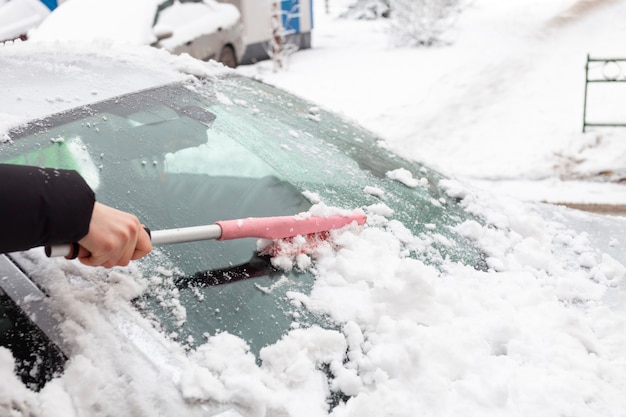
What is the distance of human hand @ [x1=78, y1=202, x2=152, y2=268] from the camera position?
1455mm

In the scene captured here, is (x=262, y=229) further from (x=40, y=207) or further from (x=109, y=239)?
(x=40, y=207)

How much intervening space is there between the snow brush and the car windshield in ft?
0.17

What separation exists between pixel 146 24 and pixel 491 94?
17.3ft

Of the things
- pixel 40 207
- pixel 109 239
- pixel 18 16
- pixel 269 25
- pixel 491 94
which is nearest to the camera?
pixel 40 207

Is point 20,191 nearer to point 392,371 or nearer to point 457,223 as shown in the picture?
point 392,371

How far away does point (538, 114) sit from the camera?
928 cm

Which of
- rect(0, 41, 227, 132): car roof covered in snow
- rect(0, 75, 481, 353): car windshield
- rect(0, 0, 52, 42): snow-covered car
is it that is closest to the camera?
rect(0, 75, 481, 353): car windshield

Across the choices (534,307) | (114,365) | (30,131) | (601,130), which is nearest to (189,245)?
(114,365)

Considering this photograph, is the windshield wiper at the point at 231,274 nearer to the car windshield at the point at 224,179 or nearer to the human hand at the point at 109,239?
the car windshield at the point at 224,179

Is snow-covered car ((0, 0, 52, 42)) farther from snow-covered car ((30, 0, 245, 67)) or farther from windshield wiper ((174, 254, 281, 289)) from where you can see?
windshield wiper ((174, 254, 281, 289))

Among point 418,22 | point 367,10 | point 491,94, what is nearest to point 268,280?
point 491,94

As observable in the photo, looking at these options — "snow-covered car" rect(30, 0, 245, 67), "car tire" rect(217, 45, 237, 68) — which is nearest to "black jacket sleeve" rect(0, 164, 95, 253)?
"snow-covered car" rect(30, 0, 245, 67)

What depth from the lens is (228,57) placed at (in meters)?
10.4

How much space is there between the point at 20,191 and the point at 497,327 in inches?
45.4
